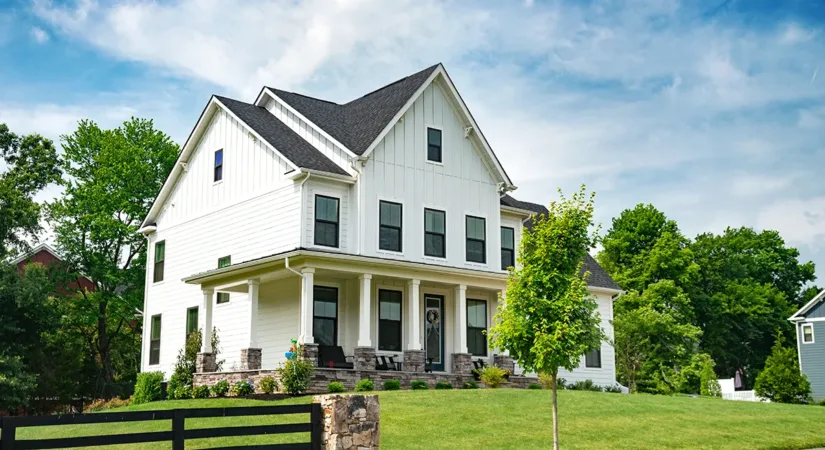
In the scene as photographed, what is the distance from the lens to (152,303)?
34219mm

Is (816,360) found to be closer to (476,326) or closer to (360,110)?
(476,326)

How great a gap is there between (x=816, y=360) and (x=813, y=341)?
1058mm

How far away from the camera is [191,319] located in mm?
31672

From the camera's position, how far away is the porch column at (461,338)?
27797 mm

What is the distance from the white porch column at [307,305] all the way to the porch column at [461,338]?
17.3ft

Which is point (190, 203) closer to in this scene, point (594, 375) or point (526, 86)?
point (526, 86)

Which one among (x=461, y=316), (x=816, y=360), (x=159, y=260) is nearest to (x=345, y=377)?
Result: (x=461, y=316)

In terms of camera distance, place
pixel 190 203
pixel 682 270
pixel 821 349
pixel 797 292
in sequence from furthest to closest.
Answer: pixel 797 292 < pixel 682 270 < pixel 821 349 < pixel 190 203

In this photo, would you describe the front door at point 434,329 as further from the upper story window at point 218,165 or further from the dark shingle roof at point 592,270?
the upper story window at point 218,165

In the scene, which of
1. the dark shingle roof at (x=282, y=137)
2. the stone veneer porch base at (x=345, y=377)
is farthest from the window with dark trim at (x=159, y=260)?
the stone veneer porch base at (x=345, y=377)

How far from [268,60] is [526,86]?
323 inches

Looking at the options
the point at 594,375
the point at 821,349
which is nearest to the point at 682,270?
the point at 821,349

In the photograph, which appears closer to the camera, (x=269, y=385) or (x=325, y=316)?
(x=269, y=385)

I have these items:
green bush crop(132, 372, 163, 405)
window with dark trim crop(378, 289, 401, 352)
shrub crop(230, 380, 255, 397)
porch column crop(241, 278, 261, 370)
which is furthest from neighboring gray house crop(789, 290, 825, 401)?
shrub crop(230, 380, 255, 397)
